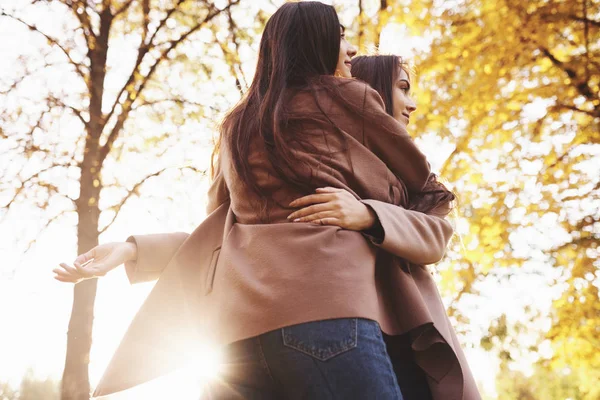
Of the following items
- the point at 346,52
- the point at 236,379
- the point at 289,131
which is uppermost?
the point at 346,52

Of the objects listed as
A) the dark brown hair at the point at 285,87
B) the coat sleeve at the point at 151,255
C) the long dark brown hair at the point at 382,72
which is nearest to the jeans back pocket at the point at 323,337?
the dark brown hair at the point at 285,87

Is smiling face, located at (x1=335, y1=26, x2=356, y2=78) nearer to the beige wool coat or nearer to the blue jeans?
the beige wool coat

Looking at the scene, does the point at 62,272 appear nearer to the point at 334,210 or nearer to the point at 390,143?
the point at 334,210

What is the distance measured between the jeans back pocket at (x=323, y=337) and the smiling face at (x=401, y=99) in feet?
3.04

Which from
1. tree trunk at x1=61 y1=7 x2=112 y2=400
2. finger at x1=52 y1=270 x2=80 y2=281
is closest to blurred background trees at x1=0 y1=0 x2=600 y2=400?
tree trunk at x1=61 y1=7 x2=112 y2=400

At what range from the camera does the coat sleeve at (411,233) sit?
1485 mm

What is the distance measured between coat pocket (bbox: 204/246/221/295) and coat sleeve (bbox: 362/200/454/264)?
38 cm

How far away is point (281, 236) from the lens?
1.44 m

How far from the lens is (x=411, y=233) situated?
1.55 m

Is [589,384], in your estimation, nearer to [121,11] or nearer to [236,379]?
[236,379]

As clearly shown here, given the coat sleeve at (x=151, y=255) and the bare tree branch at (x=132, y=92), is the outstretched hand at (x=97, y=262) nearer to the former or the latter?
the coat sleeve at (x=151, y=255)

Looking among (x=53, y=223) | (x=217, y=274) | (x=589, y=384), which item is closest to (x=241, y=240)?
(x=217, y=274)

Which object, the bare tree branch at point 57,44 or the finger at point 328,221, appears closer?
the finger at point 328,221

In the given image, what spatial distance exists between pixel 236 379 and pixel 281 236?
329 mm
